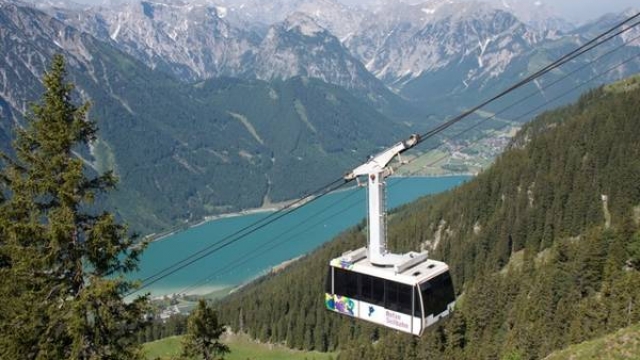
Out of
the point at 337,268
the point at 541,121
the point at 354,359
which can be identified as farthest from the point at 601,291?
the point at 541,121

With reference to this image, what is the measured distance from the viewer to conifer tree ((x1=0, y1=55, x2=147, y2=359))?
18359 mm

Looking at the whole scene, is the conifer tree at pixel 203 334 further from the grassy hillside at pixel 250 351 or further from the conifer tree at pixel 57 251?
the grassy hillside at pixel 250 351

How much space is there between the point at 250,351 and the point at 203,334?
79594mm

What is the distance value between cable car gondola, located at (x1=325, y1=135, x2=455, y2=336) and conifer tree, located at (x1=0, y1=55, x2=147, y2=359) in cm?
907

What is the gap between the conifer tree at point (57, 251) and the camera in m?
18.4

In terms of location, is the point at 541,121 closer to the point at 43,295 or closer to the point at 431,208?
the point at 431,208

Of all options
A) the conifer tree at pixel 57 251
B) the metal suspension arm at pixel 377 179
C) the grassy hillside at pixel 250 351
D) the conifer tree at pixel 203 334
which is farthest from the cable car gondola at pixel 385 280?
the grassy hillside at pixel 250 351

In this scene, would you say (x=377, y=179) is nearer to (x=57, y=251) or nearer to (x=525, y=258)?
(x=57, y=251)

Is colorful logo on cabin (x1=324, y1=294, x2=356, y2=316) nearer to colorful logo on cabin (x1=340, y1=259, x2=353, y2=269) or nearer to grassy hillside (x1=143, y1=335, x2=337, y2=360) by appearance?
colorful logo on cabin (x1=340, y1=259, x2=353, y2=269)

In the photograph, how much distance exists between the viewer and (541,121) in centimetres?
19662

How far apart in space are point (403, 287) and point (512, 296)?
231 feet

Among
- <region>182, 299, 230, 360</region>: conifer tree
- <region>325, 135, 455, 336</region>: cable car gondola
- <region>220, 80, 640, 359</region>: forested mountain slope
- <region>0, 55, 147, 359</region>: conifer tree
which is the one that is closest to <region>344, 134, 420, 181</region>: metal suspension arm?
<region>325, 135, 455, 336</region>: cable car gondola

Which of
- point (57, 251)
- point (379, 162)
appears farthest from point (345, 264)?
point (57, 251)

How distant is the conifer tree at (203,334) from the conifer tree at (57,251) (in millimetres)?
22209
